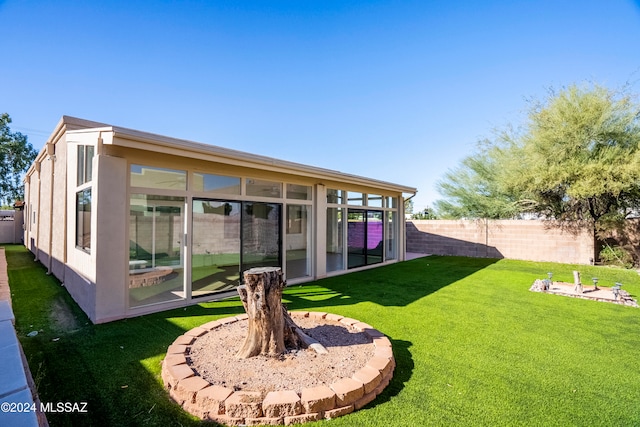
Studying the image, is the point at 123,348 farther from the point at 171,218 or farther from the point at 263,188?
the point at 263,188

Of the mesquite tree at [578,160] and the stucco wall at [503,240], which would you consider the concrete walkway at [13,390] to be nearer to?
the mesquite tree at [578,160]

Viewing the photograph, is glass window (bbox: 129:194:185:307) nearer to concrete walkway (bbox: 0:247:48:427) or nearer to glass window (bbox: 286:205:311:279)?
glass window (bbox: 286:205:311:279)

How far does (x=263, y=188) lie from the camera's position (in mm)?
7105

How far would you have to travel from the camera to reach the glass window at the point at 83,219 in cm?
522

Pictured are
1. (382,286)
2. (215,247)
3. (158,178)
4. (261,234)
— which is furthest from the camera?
(382,286)

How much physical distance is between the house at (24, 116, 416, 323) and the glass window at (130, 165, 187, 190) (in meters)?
0.02

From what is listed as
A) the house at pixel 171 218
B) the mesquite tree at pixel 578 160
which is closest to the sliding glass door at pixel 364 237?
the house at pixel 171 218

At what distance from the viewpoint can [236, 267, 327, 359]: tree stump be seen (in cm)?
318

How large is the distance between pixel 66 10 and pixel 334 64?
27.2 feet

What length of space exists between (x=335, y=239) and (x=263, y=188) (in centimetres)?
298

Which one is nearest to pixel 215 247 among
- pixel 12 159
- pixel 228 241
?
pixel 228 241

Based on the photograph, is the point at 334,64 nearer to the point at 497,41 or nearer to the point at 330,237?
the point at 497,41

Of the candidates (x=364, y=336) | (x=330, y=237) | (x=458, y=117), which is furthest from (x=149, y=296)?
(x=458, y=117)

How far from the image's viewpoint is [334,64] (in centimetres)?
1152
